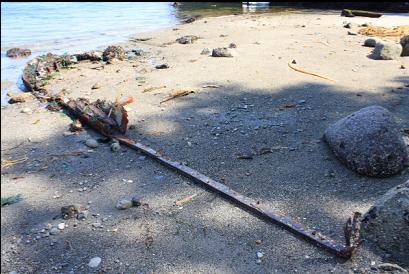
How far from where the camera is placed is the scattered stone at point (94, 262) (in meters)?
2.58

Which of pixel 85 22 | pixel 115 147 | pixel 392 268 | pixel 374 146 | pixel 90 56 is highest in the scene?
pixel 85 22

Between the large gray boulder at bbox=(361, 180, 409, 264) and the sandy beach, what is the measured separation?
83 mm

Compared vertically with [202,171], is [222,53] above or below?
above

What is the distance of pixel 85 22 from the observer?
14672 millimetres

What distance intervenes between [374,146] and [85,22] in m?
13.4

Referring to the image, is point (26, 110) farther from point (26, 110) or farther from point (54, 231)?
point (54, 231)

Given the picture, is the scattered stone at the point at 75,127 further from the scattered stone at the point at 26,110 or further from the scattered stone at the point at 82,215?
the scattered stone at the point at 82,215

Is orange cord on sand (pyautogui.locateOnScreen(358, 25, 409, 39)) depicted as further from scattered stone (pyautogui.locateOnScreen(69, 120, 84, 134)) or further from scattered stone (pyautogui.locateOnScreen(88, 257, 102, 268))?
scattered stone (pyautogui.locateOnScreen(88, 257, 102, 268))

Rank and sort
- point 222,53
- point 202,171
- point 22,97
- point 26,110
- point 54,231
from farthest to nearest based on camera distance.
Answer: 1. point 222,53
2. point 22,97
3. point 26,110
4. point 202,171
5. point 54,231

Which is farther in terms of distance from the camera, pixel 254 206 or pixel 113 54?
pixel 113 54

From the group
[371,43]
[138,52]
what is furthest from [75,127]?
[371,43]

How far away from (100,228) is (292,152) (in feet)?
7.11

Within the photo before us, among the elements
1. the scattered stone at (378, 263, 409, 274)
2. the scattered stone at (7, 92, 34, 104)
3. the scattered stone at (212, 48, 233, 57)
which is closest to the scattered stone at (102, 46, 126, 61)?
the scattered stone at (212, 48, 233, 57)

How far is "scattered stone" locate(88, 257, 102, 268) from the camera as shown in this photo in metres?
2.58
